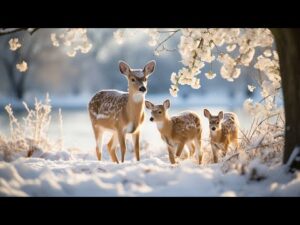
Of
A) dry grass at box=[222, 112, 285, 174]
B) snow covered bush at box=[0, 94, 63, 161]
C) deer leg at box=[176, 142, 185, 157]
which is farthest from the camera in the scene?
snow covered bush at box=[0, 94, 63, 161]

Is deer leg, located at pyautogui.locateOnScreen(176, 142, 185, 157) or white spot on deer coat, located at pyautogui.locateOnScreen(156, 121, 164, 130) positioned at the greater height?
white spot on deer coat, located at pyautogui.locateOnScreen(156, 121, 164, 130)

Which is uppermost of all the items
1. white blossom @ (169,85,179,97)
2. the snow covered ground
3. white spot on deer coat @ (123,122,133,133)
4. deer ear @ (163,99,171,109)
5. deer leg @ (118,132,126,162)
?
white blossom @ (169,85,179,97)

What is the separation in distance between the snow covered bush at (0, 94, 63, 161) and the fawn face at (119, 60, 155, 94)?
1.67 meters

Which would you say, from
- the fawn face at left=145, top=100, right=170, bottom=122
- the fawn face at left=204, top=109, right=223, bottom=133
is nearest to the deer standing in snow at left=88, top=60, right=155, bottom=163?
the fawn face at left=145, top=100, right=170, bottom=122

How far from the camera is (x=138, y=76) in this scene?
5.54 metres

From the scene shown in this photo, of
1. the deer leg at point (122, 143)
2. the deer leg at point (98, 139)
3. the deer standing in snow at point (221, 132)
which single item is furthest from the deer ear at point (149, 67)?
the deer leg at point (98, 139)

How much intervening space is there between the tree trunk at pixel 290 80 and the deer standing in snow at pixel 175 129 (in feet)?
6.44

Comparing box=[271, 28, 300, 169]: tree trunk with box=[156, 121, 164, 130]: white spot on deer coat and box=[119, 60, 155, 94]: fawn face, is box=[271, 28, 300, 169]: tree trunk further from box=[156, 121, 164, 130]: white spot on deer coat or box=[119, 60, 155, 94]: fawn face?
box=[156, 121, 164, 130]: white spot on deer coat

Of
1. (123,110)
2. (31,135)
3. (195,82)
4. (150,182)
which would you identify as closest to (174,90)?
(195,82)

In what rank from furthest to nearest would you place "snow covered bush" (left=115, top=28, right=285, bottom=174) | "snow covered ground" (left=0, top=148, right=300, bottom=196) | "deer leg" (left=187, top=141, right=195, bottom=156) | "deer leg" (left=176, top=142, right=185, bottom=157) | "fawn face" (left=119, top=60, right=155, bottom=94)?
1. "deer leg" (left=187, top=141, right=195, bottom=156)
2. "deer leg" (left=176, top=142, right=185, bottom=157)
3. "fawn face" (left=119, top=60, right=155, bottom=94)
4. "snow covered bush" (left=115, top=28, right=285, bottom=174)
5. "snow covered ground" (left=0, top=148, right=300, bottom=196)

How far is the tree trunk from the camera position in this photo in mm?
4023

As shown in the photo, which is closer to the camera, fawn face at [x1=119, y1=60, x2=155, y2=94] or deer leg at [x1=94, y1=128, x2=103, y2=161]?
fawn face at [x1=119, y1=60, x2=155, y2=94]
